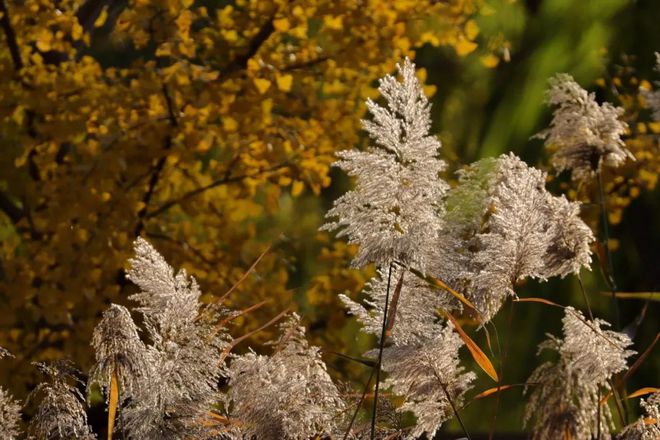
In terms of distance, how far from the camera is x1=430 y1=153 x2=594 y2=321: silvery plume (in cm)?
156

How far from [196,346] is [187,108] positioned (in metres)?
2.93

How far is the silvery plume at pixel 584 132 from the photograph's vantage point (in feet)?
7.09

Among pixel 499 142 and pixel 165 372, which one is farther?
pixel 499 142

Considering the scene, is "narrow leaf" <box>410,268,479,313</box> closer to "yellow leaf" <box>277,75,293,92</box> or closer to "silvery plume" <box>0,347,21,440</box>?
"silvery plume" <box>0,347,21,440</box>

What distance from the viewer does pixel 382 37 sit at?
179 inches

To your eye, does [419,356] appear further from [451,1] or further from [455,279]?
[451,1]

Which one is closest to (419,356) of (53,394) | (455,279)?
(455,279)

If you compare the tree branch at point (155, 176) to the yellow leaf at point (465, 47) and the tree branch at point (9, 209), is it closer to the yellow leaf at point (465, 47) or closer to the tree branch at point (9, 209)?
the tree branch at point (9, 209)

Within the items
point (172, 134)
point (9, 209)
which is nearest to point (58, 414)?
point (172, 134)

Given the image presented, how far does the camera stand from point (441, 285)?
1.60 m

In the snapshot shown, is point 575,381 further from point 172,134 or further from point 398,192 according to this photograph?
point 172,134

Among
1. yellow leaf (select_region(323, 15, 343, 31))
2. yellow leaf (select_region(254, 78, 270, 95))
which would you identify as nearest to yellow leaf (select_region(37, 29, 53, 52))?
yellow leaf (select_region(254, 78, 270, 95))

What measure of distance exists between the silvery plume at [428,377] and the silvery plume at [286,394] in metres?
0.10

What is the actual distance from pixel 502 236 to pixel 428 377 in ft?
0.79
